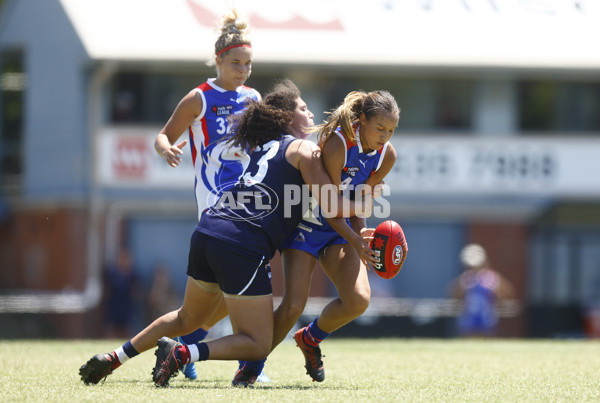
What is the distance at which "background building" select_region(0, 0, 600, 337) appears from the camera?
19641 millimetres

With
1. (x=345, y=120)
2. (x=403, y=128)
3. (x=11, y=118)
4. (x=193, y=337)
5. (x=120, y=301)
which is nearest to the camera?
(x=345, y=120)

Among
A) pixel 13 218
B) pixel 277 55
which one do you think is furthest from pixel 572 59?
pixel 13 218

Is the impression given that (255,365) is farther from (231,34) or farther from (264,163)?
(231,34)

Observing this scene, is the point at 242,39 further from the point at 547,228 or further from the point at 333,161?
the point at 547,228

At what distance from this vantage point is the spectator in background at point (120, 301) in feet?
60.6

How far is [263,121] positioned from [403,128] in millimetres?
14754

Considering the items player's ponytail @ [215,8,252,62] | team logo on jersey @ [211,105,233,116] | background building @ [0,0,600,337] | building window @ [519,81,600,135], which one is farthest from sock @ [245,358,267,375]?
building window @ [519,81,600,135]

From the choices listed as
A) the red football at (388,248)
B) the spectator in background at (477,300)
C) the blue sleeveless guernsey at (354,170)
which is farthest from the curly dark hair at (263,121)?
the spectator in background at (477,300)

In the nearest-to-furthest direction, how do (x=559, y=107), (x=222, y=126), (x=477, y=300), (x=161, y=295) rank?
1. (x=222, y=126)
2. (x=477, y=300)
3. (x=161, y=295)
4. (x=559, y=107)

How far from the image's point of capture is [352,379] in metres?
7.25

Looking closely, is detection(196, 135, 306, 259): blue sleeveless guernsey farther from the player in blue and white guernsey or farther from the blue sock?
the blue sock

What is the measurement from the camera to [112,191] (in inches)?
786

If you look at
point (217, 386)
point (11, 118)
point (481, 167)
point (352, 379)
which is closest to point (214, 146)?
point (217, 386)

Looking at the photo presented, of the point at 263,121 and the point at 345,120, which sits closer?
the point at 263,121
